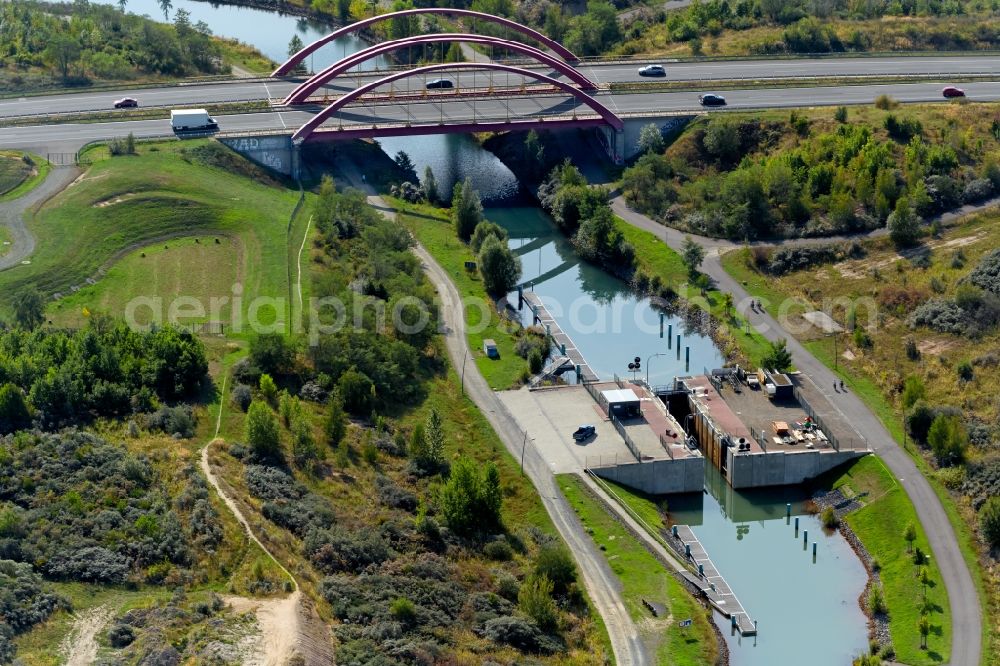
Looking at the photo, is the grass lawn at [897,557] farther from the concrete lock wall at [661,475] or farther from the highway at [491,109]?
the highway at [491,109]

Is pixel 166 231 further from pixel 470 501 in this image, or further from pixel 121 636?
pixel 121 636

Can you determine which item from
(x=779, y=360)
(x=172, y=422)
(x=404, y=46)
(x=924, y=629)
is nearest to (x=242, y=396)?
(x=172, y=422)

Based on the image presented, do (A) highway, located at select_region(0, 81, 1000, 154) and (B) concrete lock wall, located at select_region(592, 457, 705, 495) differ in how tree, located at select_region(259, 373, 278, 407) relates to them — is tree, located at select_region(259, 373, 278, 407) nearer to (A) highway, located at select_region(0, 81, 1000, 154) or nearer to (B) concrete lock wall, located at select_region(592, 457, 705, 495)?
(B) concrete lock wall, located at select_region(592, 457, 705, 495)

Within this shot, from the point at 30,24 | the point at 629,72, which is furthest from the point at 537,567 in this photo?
the point at 30,24

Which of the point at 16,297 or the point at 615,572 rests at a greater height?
the point at 16,297

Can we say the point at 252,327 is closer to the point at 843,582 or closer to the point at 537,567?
the point at 537,567

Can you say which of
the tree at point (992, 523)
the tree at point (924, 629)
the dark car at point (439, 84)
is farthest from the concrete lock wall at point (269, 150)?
the tree at point (924, 629)
